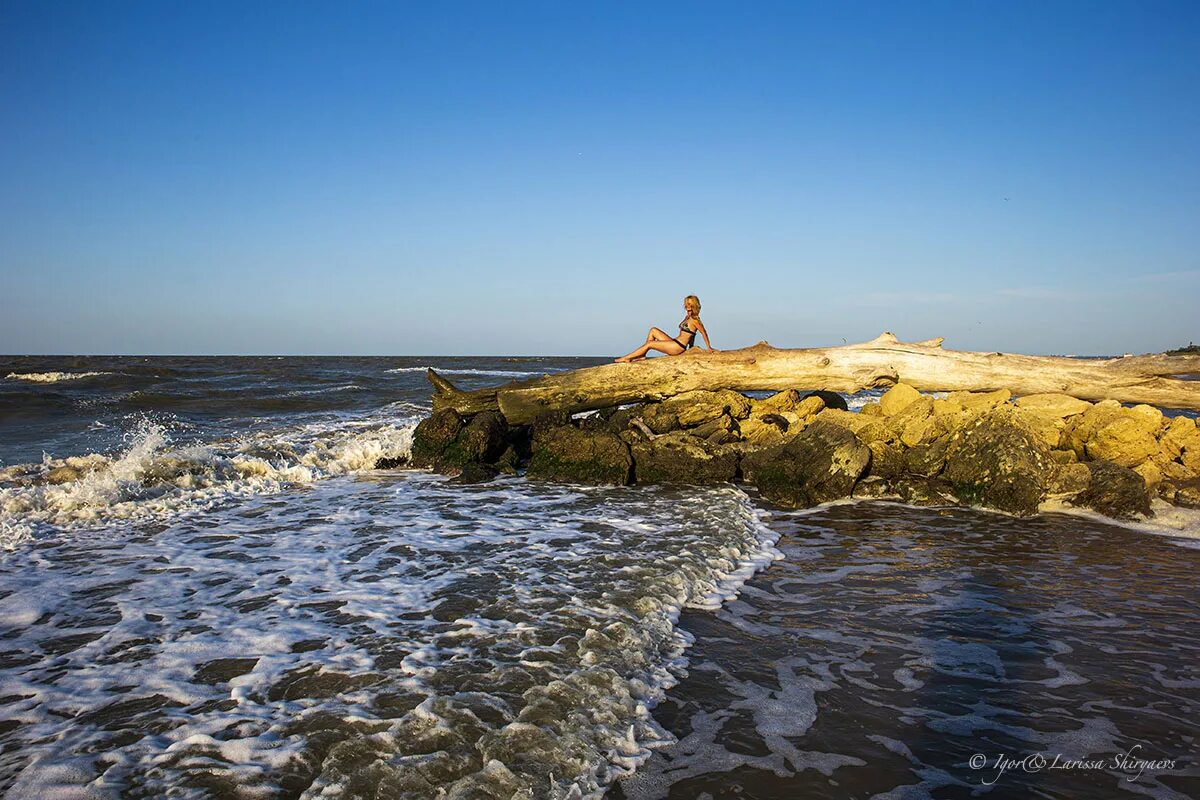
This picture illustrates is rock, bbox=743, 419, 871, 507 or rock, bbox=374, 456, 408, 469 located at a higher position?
rock, bbox=743, 419, 871, 507

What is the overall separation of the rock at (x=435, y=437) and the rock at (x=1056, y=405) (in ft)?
27.2

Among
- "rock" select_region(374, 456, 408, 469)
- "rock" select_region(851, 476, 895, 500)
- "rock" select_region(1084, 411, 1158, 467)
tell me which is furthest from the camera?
"rock" select_region(374, 456, 408, 469)

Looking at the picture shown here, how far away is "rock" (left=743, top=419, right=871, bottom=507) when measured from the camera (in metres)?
8.54

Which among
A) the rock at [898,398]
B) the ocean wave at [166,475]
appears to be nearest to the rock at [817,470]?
the rock at [898,398]

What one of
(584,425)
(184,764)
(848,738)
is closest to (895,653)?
(848,738)

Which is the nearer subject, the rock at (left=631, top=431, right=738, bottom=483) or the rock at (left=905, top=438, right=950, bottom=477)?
the rock at (left=905, top=438, right=950, bottom=477)

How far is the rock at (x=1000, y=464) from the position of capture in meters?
7.89

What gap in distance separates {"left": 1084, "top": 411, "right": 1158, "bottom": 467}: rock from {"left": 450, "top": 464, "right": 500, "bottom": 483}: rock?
7.98 meters

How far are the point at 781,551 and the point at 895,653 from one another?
2.29 m

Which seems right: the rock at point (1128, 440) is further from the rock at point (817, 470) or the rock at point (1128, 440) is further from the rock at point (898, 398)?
the rock at point (817, 470)

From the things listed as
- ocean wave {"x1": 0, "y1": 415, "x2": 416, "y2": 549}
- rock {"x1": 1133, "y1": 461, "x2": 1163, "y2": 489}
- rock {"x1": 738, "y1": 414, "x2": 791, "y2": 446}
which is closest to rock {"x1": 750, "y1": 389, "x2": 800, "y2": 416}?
rock {"x1": 738, "y1": 414, "x2": 791, "y2": 446}

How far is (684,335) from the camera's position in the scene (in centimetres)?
1194

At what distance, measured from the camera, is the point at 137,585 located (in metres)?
5.33

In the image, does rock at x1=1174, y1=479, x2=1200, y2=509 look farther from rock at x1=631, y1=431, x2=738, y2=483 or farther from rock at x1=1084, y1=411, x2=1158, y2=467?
rock at x1=631, y1=431, x2=738, y2=483
